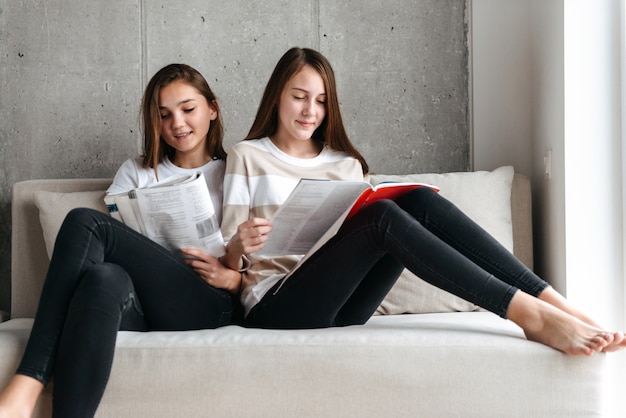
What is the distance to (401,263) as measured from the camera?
181 cm

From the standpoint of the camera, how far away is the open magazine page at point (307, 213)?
5.51 ft

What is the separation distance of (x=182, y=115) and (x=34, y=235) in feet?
2.26

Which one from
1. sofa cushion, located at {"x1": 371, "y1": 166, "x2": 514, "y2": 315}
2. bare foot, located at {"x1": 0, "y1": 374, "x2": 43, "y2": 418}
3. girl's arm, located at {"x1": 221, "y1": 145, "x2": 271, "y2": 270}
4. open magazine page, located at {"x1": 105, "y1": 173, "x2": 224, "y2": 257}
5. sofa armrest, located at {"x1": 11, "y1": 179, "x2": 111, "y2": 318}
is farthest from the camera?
sofa armrest, located at {"x1": 11, "y1": 179, "x2": 111, "y2": 318}

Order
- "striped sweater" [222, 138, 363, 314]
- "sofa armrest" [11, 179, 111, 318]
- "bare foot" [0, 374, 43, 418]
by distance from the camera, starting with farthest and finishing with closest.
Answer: "sofa armrest" [11, 179, 111, 318]
"striped sweater" [222, 138, 363, 314]
"bare foot" [0, 374, 43, 418]

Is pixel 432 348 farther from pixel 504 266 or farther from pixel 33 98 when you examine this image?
pixel 33 98

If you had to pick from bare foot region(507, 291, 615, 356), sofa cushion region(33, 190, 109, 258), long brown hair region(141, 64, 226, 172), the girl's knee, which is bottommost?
bare foot region(507, 291, 615, 356)

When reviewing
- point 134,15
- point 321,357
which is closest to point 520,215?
point 321,357

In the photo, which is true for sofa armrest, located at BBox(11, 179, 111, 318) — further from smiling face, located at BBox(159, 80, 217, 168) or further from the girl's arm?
the girl's arm

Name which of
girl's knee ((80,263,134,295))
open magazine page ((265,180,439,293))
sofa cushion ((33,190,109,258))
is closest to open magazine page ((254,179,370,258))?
open magazine page ((265,180,439,293))

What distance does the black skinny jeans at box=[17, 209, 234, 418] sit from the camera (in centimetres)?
156

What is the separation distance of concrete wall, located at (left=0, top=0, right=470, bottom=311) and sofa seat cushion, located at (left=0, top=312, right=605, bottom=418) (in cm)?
127

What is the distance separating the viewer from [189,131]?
2.25 meters

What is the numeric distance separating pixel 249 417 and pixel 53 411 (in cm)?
41

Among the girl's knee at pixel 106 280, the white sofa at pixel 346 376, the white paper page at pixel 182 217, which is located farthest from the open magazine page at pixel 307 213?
the girl's knee at pixel 106 280
